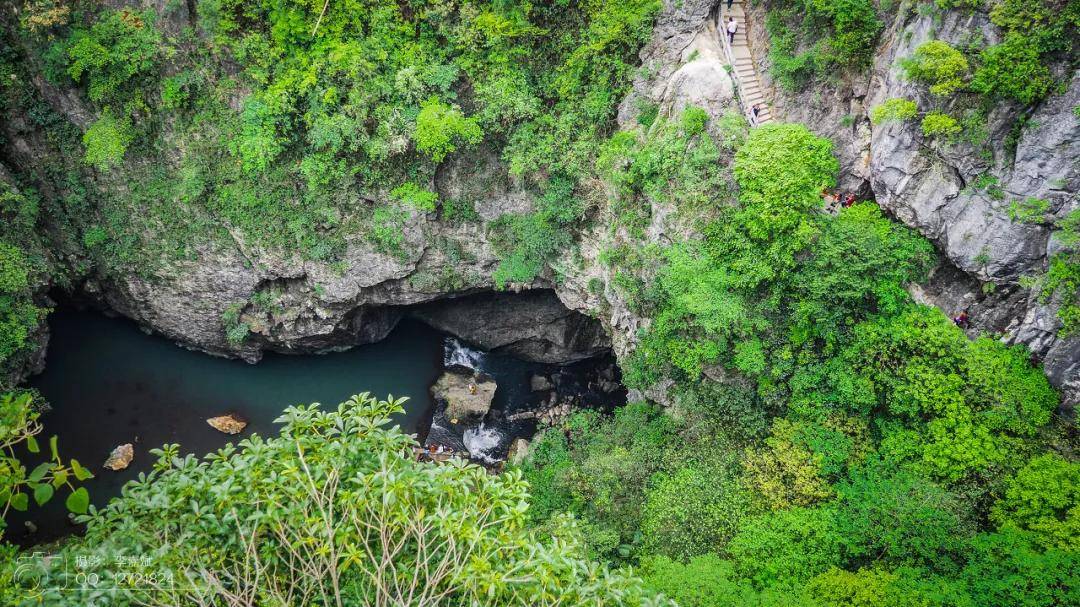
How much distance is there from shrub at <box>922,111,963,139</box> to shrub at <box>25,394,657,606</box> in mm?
11028

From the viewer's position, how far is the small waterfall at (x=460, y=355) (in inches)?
904

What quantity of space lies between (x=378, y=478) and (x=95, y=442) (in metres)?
16.8

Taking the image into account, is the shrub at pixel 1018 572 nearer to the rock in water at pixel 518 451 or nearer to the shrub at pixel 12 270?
the rock in water at pixel 518 451

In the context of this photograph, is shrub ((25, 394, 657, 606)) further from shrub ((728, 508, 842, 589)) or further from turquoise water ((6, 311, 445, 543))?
turquoise water ((6, 311, 445, 543))

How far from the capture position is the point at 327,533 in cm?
685

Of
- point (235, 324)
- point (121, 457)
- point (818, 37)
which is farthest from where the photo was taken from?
point (235, 324)

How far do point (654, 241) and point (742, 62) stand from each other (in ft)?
17.8

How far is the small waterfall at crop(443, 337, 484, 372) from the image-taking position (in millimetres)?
22969

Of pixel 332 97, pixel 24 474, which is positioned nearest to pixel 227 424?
pixel 332 97

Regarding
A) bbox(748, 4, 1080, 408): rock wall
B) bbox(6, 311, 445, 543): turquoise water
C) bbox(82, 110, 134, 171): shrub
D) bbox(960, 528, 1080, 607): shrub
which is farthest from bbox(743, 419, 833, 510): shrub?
bbox(82, 110, 134, 171): shrub

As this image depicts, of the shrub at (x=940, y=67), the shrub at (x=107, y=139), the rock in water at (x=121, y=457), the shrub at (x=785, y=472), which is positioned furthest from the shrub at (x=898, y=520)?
the shrub at (x=107, y=139)

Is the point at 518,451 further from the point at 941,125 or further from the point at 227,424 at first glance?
the point at 941,125

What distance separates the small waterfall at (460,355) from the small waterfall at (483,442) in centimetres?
278

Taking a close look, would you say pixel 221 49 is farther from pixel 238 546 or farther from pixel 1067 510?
pixel 1067 510
